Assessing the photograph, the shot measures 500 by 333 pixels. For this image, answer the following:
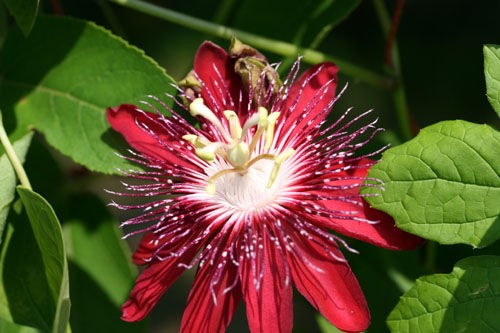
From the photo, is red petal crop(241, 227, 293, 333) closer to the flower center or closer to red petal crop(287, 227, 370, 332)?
red petal crop(287, 227, 370, 332)

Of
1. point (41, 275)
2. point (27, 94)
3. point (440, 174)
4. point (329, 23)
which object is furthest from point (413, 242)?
point (27, 94)

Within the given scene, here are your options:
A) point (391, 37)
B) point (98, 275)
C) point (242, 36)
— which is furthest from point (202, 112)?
point (98, 275)

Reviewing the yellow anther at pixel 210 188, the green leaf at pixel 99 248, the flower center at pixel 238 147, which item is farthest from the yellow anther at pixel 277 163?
the green leaf at pixel 99 248

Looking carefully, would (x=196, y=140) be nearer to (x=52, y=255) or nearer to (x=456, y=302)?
(x=52, y=255)

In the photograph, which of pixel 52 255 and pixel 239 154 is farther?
pixel 239 154

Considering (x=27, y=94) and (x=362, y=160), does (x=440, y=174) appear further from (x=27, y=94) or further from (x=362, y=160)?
(x=27, y=94)

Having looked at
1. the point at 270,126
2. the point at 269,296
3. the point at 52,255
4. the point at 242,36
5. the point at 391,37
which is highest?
the point at 391,37
